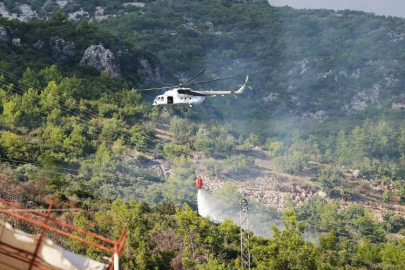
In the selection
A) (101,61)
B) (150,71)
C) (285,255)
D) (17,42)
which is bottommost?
(17,42)

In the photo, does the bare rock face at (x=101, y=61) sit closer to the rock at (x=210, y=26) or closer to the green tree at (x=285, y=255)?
the green tree at (x=285, y=255)

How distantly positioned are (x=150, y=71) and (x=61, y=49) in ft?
46.9

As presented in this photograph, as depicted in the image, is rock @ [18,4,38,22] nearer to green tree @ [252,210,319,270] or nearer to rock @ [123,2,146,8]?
rock @ [123,2,146,8]

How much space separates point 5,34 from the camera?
341ft

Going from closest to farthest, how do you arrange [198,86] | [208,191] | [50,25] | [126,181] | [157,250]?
[157,250] < [126,181] < [208,191] < [50,25] < [198,86]

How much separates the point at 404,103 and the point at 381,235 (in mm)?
63089

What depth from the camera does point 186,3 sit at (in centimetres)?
19225

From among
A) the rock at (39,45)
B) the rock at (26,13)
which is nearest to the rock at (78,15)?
the rock at (26,13)

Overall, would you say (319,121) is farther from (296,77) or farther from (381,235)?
(381,235)

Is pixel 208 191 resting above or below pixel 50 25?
below

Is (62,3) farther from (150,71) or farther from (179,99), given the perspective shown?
(179,99)

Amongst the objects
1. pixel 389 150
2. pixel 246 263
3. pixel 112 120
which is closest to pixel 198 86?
pixel 389 150

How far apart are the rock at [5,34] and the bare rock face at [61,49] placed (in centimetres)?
559

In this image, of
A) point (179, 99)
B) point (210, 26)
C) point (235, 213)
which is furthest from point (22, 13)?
point (179, 99)
